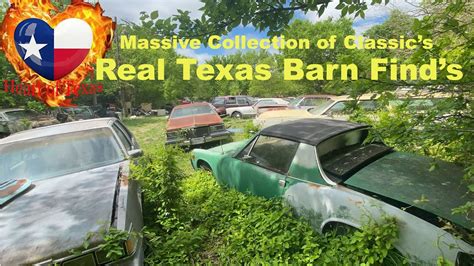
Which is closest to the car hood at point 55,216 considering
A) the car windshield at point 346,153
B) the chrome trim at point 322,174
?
the chrome trim at point 322,174

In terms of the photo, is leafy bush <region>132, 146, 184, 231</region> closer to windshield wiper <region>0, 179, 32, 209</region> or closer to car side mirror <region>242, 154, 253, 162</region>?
car side mirror <region>242, 154, 253, 162</region>

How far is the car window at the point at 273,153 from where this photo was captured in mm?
3219

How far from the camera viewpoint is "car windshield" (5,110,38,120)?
36.5 ft

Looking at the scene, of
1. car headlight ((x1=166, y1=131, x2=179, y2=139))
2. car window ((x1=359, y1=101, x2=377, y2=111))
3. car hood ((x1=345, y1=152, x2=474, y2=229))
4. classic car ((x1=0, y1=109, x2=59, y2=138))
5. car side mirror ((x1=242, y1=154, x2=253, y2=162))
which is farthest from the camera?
classic car ((x1=0, y1=109, x2=59, y2=138))

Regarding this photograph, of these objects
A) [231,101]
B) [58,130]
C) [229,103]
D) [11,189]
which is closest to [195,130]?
[58,130]

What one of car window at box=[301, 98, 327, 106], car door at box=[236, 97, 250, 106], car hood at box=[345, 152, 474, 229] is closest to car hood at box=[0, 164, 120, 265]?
car hood at box=[345, 152, 474, 229]

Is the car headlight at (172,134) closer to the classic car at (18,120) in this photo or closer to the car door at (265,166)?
the car door at (265,166)

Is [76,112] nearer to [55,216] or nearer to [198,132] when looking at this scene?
[198,132]

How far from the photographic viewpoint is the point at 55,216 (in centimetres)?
231

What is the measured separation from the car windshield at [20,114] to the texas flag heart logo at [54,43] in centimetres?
241

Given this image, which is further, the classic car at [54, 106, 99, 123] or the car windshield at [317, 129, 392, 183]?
the classic car at [54, 106, 99, 123]

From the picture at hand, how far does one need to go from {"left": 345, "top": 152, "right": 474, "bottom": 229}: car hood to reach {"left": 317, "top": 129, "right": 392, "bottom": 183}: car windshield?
0.32 feet

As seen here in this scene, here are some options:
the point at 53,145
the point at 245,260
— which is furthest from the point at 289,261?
the point at 53,145

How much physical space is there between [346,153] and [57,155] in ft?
12.5
